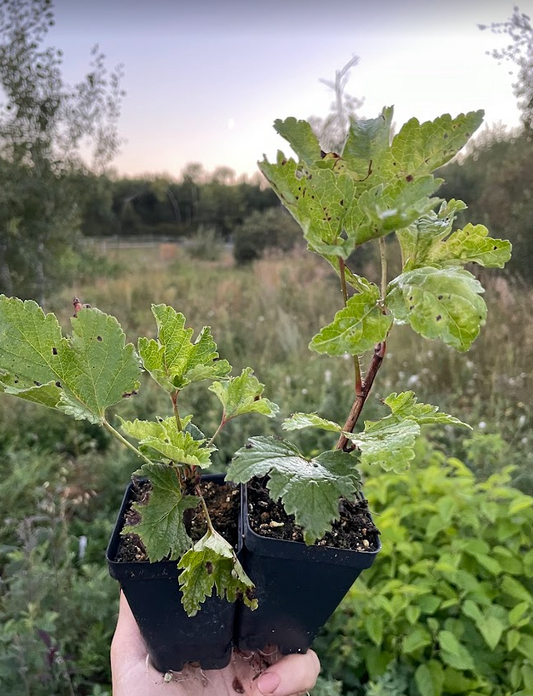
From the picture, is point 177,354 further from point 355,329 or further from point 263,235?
point 263,235

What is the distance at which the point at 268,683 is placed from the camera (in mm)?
788

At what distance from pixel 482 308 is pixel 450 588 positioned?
1333 millimetres

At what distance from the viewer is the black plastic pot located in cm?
60

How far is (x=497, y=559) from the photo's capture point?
156 centimetres

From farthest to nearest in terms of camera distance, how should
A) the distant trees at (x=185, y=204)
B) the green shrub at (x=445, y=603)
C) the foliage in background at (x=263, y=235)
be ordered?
the distant trees at (x=185, y=204)
the foliage in background at (x=263, y=235)
the green shrub at (x=445, y=603)

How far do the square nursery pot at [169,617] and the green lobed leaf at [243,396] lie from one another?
0.58 ft

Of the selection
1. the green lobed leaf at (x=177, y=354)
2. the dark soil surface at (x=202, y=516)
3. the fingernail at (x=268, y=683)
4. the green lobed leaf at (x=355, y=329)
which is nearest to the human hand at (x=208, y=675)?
the fingernail at (x=268, y=683)

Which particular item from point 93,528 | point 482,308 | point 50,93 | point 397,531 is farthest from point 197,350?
point 50,93

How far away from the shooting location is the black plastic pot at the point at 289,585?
0.60 meters

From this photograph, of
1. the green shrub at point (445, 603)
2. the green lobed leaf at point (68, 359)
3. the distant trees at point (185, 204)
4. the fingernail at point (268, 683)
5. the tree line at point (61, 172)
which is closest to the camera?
the green lobed leaf at point (68, 359)

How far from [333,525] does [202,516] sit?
176 millimetres

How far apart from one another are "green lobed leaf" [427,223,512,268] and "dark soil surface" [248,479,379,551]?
0.33 meters

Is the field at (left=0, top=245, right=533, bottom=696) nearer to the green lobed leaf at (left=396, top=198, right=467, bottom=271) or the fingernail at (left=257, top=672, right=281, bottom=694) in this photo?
the green lobed leaf at (left=396, top=198, right=467, bottom=271)

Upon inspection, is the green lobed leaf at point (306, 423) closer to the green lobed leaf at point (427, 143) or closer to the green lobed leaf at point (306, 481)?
the green lobed leaf at point (306, 481)
